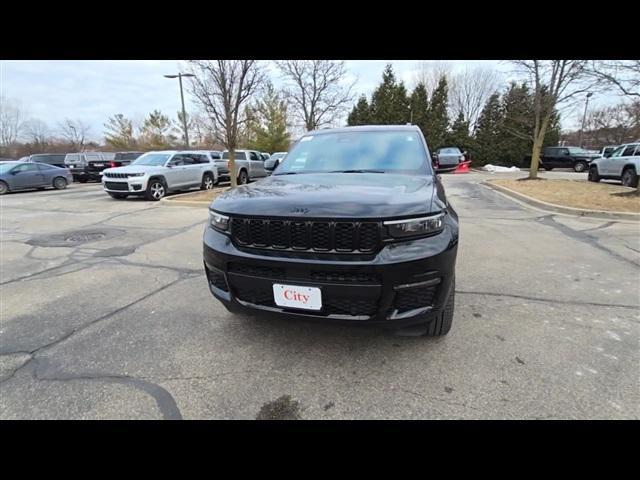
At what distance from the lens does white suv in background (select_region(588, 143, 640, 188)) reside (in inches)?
540

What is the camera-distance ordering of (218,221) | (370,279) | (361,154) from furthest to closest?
(361,154) → (218,221) → (370,279)

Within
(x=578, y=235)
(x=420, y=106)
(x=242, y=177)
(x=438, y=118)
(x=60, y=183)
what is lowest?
(x=578, y=235)

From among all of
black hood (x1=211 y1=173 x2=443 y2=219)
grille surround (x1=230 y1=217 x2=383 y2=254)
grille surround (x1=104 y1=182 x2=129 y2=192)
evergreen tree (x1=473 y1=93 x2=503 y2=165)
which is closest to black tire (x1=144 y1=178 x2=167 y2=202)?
Answer: grille surround (x1=104 y1=182 x2=129 y2=192)

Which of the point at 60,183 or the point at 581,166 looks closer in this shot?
the point at 60,183

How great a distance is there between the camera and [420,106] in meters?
36.7

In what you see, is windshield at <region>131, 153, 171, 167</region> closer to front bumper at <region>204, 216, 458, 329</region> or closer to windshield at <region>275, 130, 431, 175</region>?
windshield at <region>275, 130, 431, 175</region>

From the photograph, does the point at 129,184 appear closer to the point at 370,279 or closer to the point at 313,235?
the point at 313,235

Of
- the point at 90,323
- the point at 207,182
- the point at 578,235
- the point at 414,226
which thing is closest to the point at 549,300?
the point at 414,226

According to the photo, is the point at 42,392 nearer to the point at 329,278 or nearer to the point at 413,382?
the point at 329,278

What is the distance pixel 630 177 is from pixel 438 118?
2474cm

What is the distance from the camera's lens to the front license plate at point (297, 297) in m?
2.08

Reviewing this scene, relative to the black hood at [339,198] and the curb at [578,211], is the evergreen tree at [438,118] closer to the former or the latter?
the curb at [578,211]

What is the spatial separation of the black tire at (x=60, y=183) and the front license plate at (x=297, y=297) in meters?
19.5
